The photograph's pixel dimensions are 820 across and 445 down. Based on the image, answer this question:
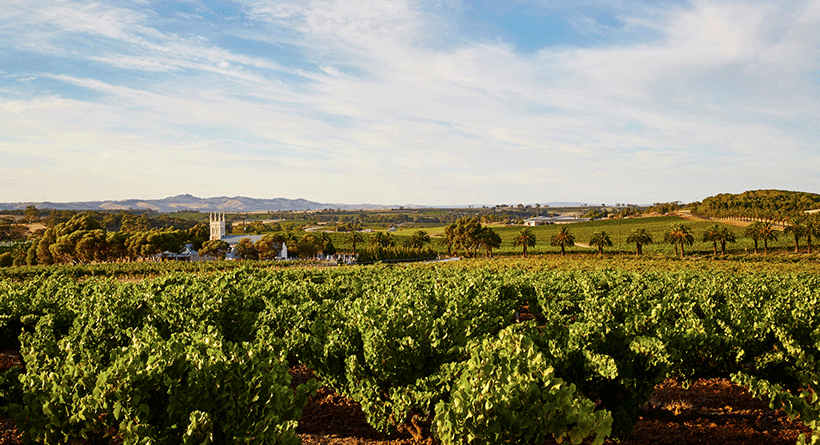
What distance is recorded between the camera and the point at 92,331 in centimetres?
1066

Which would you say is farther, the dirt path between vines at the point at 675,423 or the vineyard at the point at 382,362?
the dirt path between vines at the point at 675,423

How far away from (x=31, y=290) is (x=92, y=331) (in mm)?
9595

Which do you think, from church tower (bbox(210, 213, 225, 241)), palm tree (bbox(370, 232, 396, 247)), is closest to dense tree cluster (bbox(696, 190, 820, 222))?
palm tree (bbox(370, 232, 396, 247))

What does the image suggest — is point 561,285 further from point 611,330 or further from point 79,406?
point 79,406

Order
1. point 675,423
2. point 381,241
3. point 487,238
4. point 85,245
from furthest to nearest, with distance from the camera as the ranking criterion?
point 381,241 → point 487,238 → point 85,245 → point 675,423

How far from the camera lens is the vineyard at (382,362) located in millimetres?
6215

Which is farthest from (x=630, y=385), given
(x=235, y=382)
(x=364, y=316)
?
(x=235, y=382)

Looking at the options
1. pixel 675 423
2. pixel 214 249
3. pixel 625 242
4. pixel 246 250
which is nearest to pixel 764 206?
pixel 625 242

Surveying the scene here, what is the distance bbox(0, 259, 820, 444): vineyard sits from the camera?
20.4 feet

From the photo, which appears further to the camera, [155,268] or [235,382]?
[155,268]

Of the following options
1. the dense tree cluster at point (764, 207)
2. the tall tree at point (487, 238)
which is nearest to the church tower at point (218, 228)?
the tall tree at point (487, 238)

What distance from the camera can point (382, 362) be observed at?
29.8 ft

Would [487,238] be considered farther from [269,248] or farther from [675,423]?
[675,423]

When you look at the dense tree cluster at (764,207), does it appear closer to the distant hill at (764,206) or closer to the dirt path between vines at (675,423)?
the distant hill at (764,206)
